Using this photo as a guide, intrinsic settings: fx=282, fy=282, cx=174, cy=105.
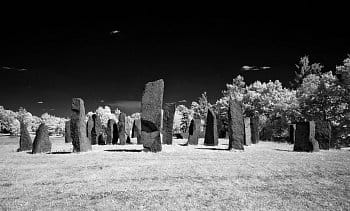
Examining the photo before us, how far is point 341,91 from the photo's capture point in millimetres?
28953

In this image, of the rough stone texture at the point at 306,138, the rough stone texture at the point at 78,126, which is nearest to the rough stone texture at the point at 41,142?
the rough stone texture at the point at 78,126

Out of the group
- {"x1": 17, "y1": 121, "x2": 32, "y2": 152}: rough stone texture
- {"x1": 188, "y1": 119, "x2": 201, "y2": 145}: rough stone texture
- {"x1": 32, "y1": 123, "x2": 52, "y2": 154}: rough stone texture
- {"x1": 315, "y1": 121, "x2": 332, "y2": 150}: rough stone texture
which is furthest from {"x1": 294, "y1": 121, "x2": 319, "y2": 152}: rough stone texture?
{"x1": 17, "y1": 121, "x2": 32, "y2": 152}: rough stone texture

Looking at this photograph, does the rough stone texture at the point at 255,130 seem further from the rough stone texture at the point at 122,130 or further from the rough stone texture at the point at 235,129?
the rough stone texture at the point at 122,130

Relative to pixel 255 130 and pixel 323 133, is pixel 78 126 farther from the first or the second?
pixel 255 130

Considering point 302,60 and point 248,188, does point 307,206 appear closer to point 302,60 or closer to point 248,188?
point 248,188

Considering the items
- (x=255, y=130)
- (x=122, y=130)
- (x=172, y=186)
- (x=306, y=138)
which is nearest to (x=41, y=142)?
(x=122, y=130)

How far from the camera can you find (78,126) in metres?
14.7

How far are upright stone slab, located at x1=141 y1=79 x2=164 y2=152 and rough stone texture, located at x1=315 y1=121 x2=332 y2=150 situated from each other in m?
11.0

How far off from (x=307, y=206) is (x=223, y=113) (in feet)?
158

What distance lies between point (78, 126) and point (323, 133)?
15.4 meters

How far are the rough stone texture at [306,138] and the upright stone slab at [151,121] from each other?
8.50 meters

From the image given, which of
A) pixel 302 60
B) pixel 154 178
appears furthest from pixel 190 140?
pixel 302 60

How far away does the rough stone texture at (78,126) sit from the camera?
14.8 meters

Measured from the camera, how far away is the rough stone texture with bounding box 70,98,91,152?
14.8 m
